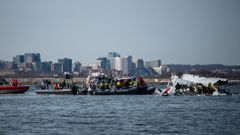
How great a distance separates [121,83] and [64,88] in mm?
14647

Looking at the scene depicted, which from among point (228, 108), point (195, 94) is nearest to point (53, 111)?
point (228, 108)

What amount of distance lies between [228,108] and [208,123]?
19547 mm

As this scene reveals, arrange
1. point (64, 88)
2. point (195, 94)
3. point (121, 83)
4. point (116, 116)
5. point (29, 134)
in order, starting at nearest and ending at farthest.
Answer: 1. point (29, 134)
2. point (116, 116)
3. point (195, 94)
4. point (121, 83)
5. point (64, 88)

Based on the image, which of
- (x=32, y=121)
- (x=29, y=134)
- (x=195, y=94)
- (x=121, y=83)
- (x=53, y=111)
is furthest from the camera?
(x=121, y=83)

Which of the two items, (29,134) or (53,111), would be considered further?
(53,111)

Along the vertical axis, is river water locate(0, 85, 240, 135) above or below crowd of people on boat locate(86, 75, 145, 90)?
below

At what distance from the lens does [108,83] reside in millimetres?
127812

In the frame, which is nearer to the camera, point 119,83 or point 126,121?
point 126,121

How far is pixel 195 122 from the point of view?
57.5 meters

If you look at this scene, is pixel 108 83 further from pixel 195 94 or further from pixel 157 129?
pixel 157 129

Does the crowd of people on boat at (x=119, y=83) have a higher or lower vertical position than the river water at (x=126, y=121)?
higher

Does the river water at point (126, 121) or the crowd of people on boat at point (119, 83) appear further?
the crowd of people on boat at point (119, 83)

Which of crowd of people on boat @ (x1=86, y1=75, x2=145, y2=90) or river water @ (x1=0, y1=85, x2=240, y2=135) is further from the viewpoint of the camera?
crowd of people on boat @ (x1=86, y1=75, x2=145, y2=90)

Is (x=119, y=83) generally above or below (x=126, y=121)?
above
